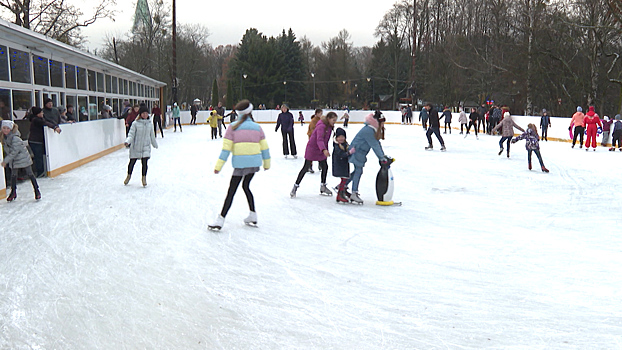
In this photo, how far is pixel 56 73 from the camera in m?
14.5

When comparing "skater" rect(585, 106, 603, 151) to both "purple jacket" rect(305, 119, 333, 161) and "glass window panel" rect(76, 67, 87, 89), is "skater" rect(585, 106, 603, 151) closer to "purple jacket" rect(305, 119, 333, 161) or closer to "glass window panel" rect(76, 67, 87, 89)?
"purple jacket" rect(305, 119, 333, 161)

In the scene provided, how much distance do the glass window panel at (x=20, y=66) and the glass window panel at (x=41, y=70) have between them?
40 cm

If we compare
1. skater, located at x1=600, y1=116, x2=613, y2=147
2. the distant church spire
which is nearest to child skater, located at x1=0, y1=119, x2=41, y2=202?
skater, located at x1=600, y1=116, x2=613, y2=147

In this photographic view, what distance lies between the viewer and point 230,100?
5688cm

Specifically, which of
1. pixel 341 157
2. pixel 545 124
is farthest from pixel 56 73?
pixel 545 124

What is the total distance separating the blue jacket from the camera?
751 cm

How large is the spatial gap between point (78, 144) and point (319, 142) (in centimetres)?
681

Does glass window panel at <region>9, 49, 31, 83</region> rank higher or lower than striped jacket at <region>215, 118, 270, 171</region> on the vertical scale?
higher

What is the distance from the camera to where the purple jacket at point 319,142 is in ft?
26.8

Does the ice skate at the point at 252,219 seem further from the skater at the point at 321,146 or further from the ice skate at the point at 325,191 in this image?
the ice skate at the point at 325,191

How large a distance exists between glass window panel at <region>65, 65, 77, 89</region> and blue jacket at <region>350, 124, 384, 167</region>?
11.1 metres

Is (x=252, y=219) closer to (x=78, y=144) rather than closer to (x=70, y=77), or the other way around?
(x=78, y=144)

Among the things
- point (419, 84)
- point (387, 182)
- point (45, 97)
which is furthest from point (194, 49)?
point (387, 182)

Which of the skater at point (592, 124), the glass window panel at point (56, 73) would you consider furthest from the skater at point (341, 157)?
the skater at point (592, 124)
